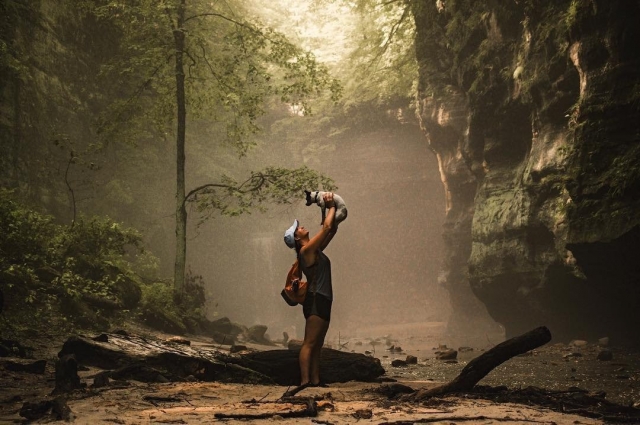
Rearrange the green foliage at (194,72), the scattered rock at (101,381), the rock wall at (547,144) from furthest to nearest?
the green foliage at (194,72)
the rock wall at (547,144)
the scattered rock at (101,381)

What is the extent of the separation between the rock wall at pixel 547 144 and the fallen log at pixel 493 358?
16.6 feet

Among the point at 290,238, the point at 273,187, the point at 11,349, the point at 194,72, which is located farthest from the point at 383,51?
the point at 11,349

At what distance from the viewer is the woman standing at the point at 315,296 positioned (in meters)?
5.14

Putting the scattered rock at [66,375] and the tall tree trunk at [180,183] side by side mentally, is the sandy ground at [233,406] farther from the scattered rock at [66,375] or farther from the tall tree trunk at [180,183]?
the tall tree trunk at [180,183]

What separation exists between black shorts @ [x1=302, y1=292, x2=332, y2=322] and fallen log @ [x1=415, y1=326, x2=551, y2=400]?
4.32 feet

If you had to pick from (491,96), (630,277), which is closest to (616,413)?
(630,277)

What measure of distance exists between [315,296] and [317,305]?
0.10m

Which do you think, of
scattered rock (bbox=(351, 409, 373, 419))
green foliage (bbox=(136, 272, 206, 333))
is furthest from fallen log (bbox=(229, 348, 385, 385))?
green foliage (bbox=(136, 272, 206, 333))

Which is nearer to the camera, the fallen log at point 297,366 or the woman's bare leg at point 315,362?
the woman's bare leg at point 315,362

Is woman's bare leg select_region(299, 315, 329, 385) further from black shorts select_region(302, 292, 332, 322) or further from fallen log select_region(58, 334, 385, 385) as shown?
fallen log select_region(58, 334, 385, 385)

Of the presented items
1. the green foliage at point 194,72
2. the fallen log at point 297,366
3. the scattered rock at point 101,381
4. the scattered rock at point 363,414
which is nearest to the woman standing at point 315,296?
the fallen log at point 297,366

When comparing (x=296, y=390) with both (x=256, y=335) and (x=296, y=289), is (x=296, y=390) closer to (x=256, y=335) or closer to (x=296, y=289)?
(x=296, y=289)

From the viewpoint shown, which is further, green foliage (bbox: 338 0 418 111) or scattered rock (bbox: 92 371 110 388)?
green foliage (bbox: 338 0 418 111)

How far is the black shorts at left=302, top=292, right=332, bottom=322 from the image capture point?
17.1ft
